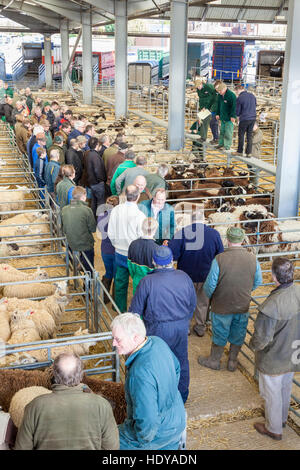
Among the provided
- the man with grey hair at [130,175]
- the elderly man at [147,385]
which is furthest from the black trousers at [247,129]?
the elderly man at [147,385]

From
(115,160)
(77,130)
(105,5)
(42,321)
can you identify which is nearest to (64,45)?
(105,5)

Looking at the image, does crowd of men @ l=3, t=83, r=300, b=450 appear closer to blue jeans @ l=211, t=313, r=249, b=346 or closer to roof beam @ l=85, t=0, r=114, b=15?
blue jeans @ l=211, t=313, r=249, b=346

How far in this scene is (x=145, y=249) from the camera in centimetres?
536

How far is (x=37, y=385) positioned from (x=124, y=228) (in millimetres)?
2411

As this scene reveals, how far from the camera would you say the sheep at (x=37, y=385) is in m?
4.39

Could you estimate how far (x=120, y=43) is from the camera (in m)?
19.2

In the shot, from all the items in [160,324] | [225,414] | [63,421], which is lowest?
[225,414]

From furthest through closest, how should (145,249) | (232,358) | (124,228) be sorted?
(124,228), (232,358), (145,249)

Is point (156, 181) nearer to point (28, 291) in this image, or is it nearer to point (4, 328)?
point (28, 291)

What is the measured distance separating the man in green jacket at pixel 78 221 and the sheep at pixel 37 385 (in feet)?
9.03

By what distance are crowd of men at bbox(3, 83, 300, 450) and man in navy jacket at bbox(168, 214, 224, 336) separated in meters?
0.01

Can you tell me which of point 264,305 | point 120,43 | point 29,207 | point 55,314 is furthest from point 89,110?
point 264,305

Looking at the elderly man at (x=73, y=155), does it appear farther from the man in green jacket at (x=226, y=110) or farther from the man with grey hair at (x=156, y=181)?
the man in green jacket at (x=226, y=110)

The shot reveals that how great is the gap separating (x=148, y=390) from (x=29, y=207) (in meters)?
8.91
